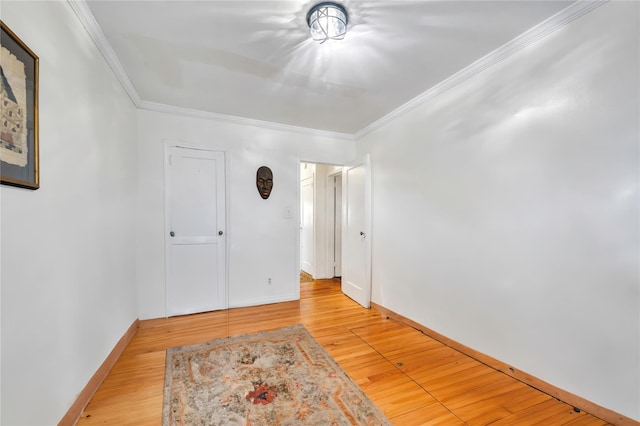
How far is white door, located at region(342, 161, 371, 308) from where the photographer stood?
11.4ft

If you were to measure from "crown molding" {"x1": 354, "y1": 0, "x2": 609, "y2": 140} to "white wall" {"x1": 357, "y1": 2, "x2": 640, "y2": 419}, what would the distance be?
0.04 m

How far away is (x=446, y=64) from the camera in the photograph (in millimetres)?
2217

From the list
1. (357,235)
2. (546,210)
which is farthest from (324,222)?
(546,210)

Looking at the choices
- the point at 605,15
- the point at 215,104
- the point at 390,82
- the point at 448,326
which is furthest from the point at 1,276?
the point at 605,15

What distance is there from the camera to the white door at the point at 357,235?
347 centimetres

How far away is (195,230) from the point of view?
3217 millimetres

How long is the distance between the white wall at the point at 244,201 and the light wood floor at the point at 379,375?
0.40m

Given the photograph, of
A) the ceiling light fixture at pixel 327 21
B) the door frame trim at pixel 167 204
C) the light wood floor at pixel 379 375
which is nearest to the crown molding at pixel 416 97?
the door frame trim at pixel 167 204

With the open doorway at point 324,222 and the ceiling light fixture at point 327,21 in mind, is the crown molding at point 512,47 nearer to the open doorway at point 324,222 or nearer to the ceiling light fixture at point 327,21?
the ceiling light fixture at point 327,21

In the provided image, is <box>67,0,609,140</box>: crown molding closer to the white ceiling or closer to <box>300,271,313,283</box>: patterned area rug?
the white ceiling

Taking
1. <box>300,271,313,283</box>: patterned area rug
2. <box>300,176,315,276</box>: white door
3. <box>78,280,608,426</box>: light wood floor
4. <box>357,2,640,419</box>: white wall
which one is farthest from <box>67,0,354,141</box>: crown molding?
<box>300,271,313,283</box>: patterned area rug

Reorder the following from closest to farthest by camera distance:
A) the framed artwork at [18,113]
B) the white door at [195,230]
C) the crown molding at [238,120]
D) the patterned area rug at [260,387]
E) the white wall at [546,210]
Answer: the framed artwork at [18,113], the white wall at [546,210], the patterned area rug at [260,387], the crown molding at [238,120], the white door at [195,230]

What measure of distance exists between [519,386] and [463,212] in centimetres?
134

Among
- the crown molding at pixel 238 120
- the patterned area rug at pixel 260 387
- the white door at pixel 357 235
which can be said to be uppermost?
the crown molding at pixel 238 120
